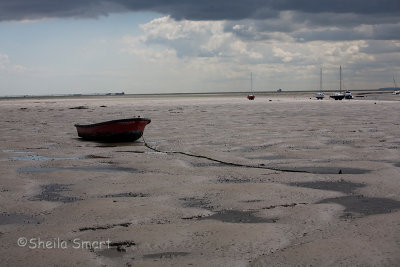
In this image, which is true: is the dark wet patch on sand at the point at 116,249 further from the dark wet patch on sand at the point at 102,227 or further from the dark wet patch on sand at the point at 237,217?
the dark wet patch on sand at the point at 237,217

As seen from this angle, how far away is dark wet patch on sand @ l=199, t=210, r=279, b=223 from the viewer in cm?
598

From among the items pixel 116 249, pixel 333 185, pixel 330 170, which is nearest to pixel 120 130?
pixel 330 170

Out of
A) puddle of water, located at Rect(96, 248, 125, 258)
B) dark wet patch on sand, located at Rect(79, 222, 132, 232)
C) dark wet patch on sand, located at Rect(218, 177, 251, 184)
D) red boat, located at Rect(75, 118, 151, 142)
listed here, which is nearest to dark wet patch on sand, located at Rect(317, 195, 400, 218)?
dark wet patch on sand, located at Rect(218, 177, 251, 184)

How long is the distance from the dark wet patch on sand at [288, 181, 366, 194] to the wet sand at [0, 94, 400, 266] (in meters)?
0.02

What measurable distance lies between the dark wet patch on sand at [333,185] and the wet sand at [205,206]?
2cm

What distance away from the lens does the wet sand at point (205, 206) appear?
4824 millimetres

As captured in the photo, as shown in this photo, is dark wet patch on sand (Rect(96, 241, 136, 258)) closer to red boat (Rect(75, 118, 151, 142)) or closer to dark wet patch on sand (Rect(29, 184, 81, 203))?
dark wet patch on sand (Rect(29, 184, 81, 203))

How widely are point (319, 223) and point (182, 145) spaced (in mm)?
8411

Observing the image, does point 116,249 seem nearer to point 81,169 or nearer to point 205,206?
point 205,206

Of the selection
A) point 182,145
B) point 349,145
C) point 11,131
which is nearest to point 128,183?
point 182,145

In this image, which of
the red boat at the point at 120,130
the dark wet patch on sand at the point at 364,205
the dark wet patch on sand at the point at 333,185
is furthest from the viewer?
the red boat at the point at 120,130

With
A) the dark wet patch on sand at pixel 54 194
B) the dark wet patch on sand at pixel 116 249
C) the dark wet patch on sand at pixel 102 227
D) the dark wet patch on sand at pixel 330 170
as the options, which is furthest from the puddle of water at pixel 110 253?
the dark wet patch on sand at pixel 330 170

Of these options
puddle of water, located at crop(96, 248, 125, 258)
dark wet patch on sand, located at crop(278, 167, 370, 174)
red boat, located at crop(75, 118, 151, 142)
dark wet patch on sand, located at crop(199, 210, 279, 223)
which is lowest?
dark wet patch on sand, located at crop(278, 167, 370, 174)

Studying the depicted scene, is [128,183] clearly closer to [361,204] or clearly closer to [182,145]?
[361,204]
